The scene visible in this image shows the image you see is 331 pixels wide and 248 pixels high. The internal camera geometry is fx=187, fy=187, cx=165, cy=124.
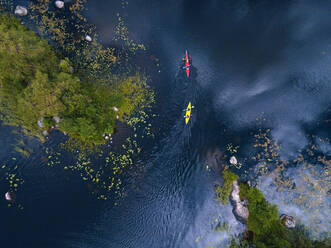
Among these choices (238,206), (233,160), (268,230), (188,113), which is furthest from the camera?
(188,113)

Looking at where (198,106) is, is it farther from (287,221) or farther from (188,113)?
(287,221)

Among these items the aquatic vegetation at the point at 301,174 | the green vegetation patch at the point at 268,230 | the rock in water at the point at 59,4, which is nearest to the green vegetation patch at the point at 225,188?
the green vegetation patch at the point at 268,230

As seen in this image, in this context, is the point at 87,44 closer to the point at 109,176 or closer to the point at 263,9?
the point at 109,176

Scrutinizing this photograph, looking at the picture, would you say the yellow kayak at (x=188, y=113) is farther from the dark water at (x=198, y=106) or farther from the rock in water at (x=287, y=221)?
the rock in water at (x=287, y=221)

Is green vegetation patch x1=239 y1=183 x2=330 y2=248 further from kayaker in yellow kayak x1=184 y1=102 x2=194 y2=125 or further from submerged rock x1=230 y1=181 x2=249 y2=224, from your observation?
kayaker in yellow kayak x1=184 y1=102 x2=194 y2=125

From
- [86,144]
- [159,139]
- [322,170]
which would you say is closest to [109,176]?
[86,144]

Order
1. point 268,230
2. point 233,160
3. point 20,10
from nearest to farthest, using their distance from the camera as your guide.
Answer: point 268,230 → point 20,10 → point 233,160

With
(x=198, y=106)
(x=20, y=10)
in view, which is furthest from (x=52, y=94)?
(x=198, y=106)
